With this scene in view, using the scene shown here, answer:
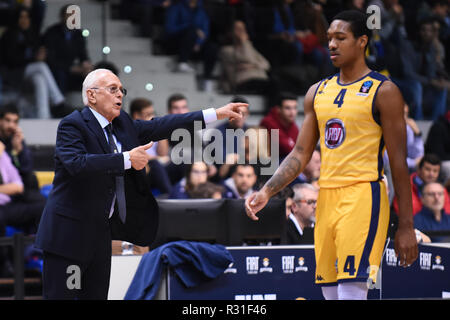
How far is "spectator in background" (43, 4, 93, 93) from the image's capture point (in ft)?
33.4

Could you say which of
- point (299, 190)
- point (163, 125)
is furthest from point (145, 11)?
point (163, 125)

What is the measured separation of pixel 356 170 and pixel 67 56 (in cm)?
637

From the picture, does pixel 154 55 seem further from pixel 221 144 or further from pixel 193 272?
pixel 193 272

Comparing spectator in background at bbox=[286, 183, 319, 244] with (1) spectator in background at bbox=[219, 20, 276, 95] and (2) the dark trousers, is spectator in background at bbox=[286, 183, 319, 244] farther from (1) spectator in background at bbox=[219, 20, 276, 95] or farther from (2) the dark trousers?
(1) spectator in background at bbox=[219, 20, 276, 95]

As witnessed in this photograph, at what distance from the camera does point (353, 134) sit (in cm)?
461

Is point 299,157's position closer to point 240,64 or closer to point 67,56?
point 67,56

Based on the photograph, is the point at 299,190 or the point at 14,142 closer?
the point at 299,190

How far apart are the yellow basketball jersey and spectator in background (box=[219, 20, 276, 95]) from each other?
6658 millimetres

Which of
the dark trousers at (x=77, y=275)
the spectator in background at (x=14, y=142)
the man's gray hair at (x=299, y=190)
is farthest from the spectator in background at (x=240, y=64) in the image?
the dark trousers at (x=77, y=275)

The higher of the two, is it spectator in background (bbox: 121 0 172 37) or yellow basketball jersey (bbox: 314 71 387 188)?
spectator in background (bbox: 121 0 172 37)

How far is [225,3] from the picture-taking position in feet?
39.4

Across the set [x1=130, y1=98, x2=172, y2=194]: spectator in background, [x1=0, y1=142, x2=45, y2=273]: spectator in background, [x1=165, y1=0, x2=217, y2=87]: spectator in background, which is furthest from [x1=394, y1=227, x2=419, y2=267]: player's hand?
[x1=165, y1=0, x2=217, y2=87]: spectator in background
